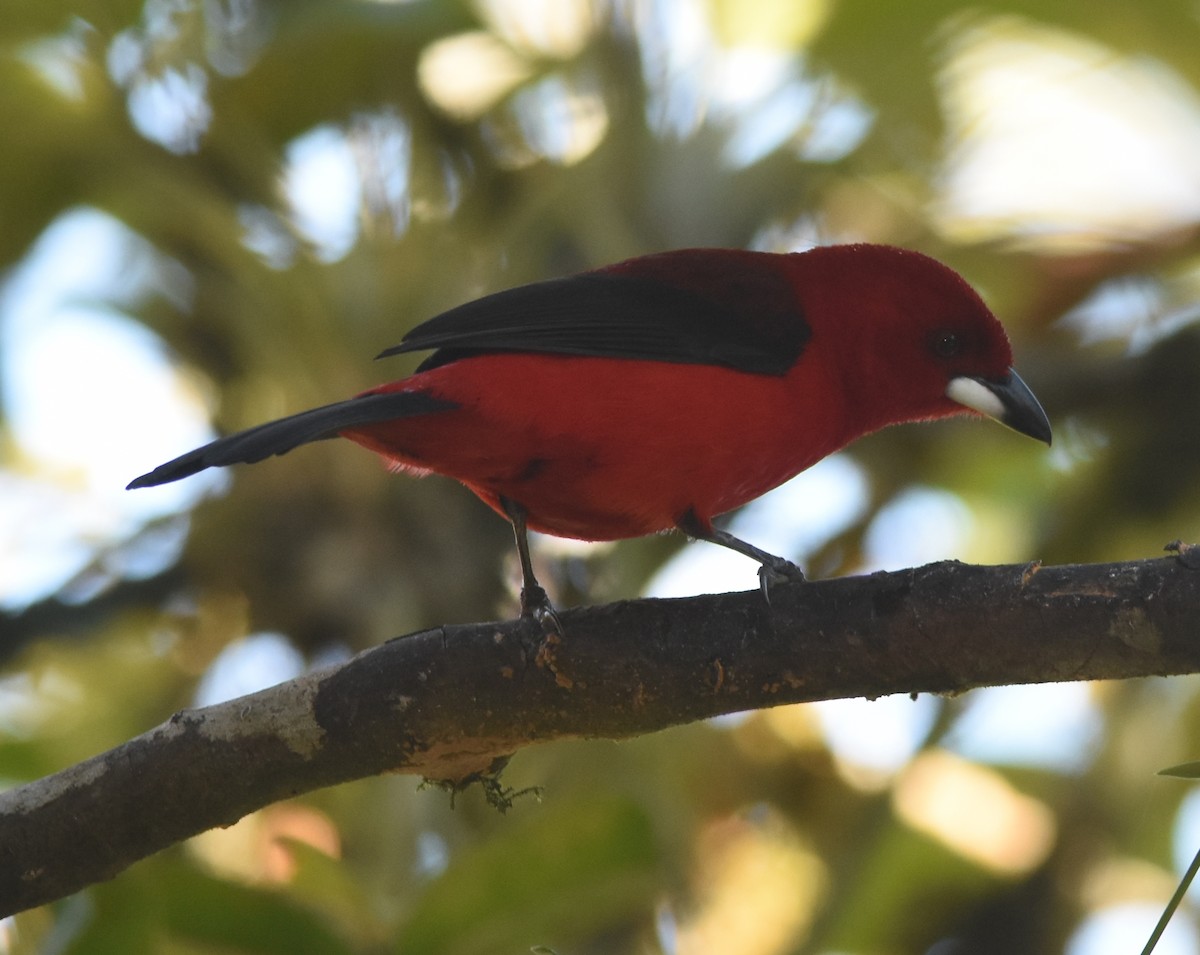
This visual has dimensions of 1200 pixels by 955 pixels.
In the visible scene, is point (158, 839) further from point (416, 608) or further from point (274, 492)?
point (274, 492)

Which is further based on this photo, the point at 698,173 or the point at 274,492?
the point at 698,173

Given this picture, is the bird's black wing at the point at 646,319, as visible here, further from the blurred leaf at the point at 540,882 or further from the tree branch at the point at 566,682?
A: the blurred leaf at the point at 540,882

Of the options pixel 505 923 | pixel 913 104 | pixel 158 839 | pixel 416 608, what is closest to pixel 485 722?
pixel 505 923

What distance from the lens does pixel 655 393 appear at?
3.57 m

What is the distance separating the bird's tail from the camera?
289cm

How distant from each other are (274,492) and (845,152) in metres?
2.31

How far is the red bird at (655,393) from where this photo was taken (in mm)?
3426

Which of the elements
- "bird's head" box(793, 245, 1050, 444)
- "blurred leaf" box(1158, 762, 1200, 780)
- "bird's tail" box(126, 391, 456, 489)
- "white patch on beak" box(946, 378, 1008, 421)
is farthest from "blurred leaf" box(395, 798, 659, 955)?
"white patch on beak" box(946, 378, 1008, 421)

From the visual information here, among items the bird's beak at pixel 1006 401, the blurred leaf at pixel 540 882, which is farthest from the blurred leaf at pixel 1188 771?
the bird's beak at pixel 1006 401

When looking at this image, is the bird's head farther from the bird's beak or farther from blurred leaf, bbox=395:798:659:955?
blurred leaf, bbox=395:798:659:955

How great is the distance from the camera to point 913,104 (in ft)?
18.0

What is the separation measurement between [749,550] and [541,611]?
2.37ft

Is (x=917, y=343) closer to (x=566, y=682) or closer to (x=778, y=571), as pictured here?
(x=778, y=571)

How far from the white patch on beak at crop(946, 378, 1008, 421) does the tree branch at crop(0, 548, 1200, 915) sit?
5.20ft
